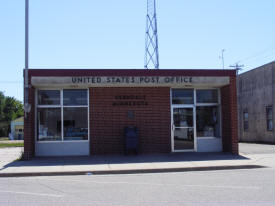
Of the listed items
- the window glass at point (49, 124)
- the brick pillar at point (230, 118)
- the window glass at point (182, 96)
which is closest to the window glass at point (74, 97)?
the window glass at point (49, 124)

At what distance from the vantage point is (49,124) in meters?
16.7


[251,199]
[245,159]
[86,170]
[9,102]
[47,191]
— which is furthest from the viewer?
[9,102]

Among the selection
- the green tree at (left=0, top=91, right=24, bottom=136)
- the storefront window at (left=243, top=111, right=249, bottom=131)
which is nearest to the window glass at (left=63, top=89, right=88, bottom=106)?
the storefront window at (left=243, top=111, right=249, bottom=131)

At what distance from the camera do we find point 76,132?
1669 centimetres

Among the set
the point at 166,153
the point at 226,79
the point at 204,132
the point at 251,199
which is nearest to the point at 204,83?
the point at 226,79

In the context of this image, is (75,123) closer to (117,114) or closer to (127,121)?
(117,114)

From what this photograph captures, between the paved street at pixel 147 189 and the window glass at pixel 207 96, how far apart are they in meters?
5.83

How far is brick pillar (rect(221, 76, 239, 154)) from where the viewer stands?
16.3 meters

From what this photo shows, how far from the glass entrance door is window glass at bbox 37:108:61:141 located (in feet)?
17.5

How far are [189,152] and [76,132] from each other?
17.4 feet

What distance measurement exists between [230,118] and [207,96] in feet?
5.58

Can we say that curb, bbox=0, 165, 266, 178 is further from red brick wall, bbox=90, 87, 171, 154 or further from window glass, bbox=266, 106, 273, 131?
window glass, bbox=266, 106, 273, 131

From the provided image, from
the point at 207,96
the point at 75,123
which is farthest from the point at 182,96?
the point at 75,123

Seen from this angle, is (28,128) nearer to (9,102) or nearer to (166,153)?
(166,153)
